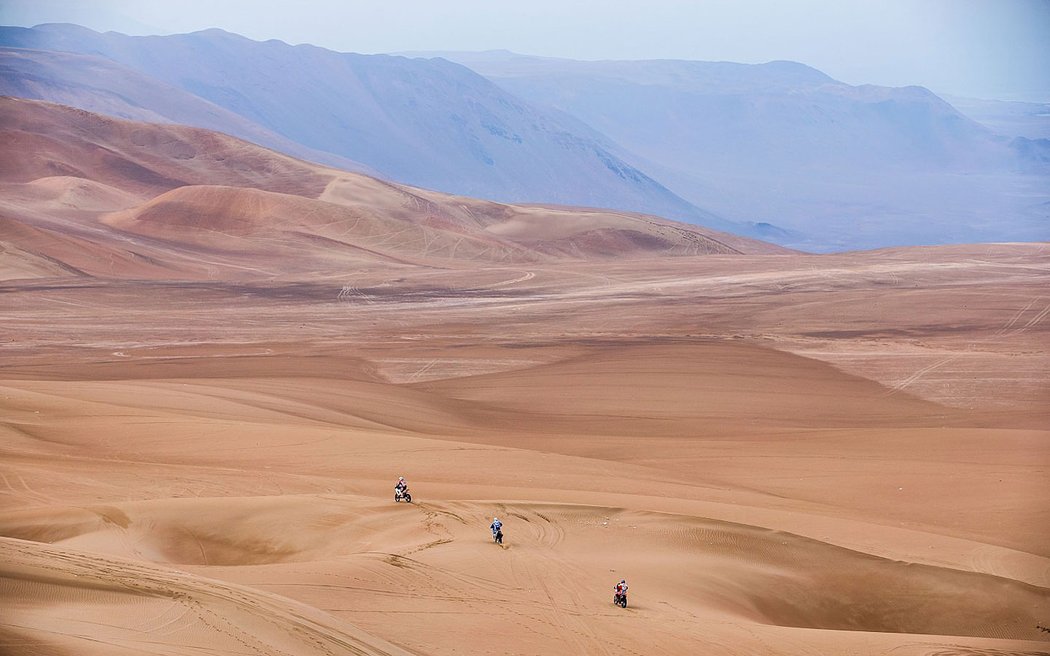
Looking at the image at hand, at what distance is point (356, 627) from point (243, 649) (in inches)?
69.3

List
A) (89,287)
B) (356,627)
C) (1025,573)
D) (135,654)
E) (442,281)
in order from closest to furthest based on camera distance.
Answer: (135,654)
(356,627)
(1025,573)
(89,287)
(442,281)

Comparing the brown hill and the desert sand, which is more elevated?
the brown hill

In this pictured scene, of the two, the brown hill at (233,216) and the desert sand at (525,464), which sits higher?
the brown hill at (233,216)

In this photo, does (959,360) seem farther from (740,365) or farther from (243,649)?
(243,649)

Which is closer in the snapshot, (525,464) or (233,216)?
(525,464)

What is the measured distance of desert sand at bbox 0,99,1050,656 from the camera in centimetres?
1246

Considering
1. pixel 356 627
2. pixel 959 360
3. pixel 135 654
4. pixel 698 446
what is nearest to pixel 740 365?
pixel 959 360

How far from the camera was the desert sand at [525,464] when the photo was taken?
12.5 metres

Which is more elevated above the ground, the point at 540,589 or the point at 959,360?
the point at 959,360

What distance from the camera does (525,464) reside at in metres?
22.2

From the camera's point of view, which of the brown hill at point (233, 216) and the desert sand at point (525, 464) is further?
the brown hill at point (233, 216)

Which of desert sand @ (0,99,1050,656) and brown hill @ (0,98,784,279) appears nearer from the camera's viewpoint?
desert sand @ (0,99,1050,656)

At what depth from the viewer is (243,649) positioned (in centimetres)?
990

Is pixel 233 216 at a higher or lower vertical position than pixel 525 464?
higher
